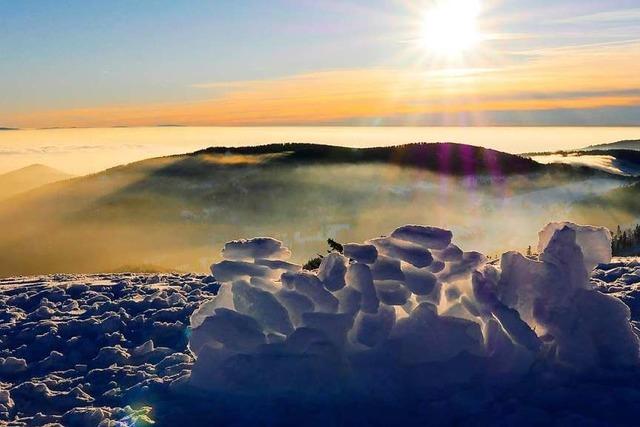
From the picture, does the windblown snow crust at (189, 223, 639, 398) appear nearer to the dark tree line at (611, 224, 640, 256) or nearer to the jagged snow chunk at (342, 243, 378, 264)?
the jagged snow chunk at (342, 243, 378, 264)

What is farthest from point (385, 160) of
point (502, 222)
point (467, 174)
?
point (502, 222)

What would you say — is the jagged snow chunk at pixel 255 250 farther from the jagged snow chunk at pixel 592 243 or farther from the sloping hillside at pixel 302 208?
the sloping hillside at pixel 302 208

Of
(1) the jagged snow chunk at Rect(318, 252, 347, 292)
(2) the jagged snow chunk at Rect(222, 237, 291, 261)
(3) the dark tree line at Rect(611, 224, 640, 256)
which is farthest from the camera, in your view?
(3) the dark tree line at Rect(611, 224, 640, 256)

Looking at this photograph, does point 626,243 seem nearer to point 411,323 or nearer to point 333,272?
point 411,323

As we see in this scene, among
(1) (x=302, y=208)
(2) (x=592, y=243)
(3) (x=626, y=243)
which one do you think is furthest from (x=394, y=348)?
(1) (x=302, y=208)

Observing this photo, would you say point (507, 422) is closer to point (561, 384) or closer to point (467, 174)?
point (561, 384)

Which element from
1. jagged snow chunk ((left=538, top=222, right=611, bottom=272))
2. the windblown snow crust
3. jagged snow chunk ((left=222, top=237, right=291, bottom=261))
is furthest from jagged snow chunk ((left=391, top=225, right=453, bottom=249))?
jagged snow chunk ((left=222, top=237, right=291, bottom=261))

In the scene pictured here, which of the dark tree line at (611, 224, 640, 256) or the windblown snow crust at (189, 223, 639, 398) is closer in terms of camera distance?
the windblown snow crust at (189, 223, 639, 398)
